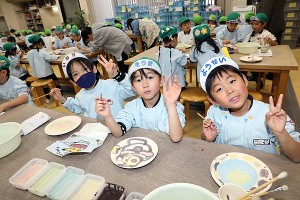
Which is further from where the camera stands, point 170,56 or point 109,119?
point 170,56

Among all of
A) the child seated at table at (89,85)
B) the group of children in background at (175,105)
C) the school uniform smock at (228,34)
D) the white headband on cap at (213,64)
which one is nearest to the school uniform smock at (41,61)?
the group of children in background at (175,105)

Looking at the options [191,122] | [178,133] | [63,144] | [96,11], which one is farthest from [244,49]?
[96,11]

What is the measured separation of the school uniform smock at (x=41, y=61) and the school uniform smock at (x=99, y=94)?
96.1 inches

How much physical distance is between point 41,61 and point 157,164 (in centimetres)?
368

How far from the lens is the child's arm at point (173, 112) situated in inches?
40.7

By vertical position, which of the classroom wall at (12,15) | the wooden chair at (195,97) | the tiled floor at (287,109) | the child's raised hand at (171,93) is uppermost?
the classroom wall at (12,15)

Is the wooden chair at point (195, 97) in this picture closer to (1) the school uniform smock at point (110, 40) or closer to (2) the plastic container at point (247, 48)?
(2) the plastic container at point (247, 48)

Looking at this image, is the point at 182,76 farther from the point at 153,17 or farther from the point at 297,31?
the point at 153,17

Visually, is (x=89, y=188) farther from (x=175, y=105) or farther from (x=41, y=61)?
(x=41, y=61)

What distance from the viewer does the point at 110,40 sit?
460cm

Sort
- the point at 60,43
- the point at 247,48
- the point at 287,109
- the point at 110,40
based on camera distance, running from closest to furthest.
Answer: the point at 247,48, the point at 287,109, the point at 110,40, the point at 60,43

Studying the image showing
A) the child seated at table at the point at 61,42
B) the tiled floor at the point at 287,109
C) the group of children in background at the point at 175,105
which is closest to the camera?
the group of children in background at the point at 175,105

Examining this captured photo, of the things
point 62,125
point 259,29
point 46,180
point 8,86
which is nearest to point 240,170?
point 46,180

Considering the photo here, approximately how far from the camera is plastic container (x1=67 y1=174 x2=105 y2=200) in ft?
2.51
